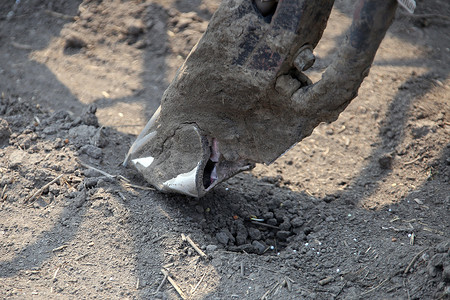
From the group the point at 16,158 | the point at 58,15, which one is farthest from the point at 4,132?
the point at 58,15

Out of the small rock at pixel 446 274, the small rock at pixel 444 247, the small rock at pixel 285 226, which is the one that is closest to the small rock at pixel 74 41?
the small rock at pixel 285 226

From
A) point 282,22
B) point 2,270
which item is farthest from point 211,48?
point 2,270

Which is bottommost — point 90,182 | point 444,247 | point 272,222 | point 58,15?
point 272,222

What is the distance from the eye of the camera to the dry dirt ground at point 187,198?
2.46 metres

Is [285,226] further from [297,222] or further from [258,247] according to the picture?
[258,247]

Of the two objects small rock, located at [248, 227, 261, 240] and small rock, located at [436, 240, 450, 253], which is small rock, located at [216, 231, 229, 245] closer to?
small rock, located at [248, 227, 261, 240]

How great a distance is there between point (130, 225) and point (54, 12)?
333 centimetres

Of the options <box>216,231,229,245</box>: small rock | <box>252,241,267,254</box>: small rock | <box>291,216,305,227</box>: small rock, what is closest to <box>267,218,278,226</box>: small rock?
<box>291,216,305,227</box>: small rock

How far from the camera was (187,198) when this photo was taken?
3.07 meters

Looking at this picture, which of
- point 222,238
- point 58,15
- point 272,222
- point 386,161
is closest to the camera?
point 222,238

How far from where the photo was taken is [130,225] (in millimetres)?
2809

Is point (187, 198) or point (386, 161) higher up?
point (187, 198)

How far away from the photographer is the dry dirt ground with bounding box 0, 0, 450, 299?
2465mm

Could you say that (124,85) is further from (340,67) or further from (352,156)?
(340,67)
